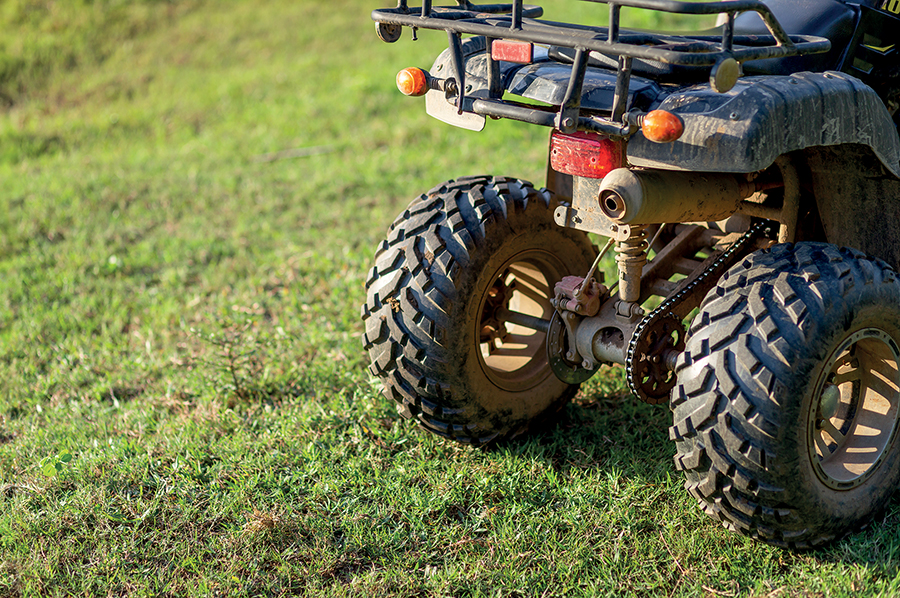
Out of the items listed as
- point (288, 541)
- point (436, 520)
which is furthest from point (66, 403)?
point (436, 520)

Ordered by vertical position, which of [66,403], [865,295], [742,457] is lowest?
[66,403]

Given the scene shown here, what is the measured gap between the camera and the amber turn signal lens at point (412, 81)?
120 inches

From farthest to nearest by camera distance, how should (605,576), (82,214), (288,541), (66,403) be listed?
1. (82,214)
2. (66,403)
3. (288,541)
4. (605,576)

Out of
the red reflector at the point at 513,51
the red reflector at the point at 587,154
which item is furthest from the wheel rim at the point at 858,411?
the red reflector at the point at 513,51

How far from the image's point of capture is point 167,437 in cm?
389

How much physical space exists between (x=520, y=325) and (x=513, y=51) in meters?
1.34

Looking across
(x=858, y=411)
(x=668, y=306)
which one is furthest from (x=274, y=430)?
(x=858, y=411)

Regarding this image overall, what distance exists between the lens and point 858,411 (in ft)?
10.3

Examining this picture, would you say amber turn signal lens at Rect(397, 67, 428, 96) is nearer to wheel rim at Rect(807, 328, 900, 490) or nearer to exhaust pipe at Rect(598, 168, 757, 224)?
exhaust pipe at Rect(598, 168, 757, 224)

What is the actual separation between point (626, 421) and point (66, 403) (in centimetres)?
287

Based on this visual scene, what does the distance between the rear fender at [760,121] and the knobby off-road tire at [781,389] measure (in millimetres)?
418

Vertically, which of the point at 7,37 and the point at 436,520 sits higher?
the point at 7,37

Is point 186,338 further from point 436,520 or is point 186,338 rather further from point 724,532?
point 724,532

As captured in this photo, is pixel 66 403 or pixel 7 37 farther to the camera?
pixel 7 37
